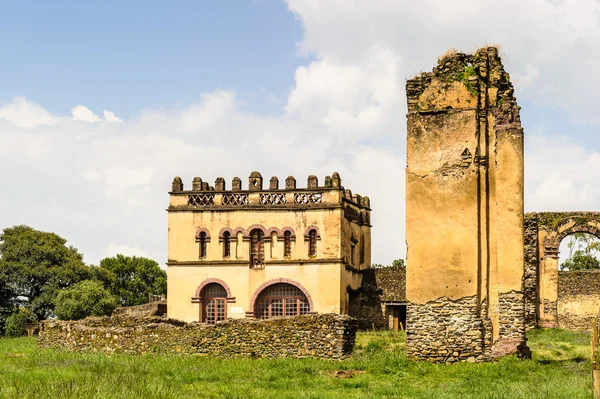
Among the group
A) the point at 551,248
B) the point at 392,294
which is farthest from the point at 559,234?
the point at 392,294

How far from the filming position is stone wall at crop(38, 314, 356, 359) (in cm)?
2102

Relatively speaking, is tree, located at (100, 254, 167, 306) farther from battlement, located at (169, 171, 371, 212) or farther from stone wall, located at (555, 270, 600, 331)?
stone wall, located at (555, 270, 600, 331)

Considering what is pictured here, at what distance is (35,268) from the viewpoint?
2153 inches

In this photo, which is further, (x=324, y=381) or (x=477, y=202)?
(x=477, y=202)

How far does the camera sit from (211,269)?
42562 millimetres

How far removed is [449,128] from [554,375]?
632cm

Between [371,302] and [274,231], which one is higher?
[274,231]

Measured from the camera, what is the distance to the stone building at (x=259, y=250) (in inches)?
1626

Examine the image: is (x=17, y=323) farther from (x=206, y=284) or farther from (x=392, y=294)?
(x=392, y=294)

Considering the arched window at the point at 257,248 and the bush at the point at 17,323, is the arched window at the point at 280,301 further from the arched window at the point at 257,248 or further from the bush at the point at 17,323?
the bush at the point at 17,323

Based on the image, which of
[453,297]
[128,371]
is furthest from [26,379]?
[453,297]

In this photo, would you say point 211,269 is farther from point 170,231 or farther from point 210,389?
point 210,389

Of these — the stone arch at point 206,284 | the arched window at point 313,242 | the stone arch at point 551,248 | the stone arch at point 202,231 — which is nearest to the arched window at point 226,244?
the stone arch at point 202,231

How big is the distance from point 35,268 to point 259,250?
1913 cm
